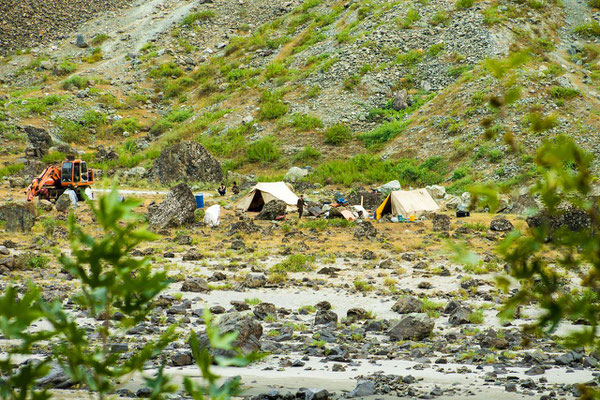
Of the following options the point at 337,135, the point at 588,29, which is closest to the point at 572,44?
the point at 588,29

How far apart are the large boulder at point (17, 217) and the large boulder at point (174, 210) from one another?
3.16 meters

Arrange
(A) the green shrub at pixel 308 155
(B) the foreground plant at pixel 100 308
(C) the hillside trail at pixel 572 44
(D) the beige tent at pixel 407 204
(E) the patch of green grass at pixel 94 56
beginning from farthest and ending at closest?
(E) the patch of green grass at pixel 94 56
(A) the green shrub at pixel 308 155
(C) the hillside trail at pixel 572 44
(D) the beige tent at pixel 407 204
(B) the foreground plant at pixel 100 308

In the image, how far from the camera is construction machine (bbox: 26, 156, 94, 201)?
22062mm

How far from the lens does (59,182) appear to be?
22.3 meters

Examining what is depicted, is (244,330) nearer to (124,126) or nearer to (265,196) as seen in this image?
(265,196)

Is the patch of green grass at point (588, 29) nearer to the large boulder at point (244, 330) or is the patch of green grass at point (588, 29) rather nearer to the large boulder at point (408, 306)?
the large boulder at point (408, 306)

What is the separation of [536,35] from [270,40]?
1705 centimetres

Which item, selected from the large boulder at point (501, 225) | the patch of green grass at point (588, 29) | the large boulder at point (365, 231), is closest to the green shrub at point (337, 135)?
the large boulder at point (365, 231)

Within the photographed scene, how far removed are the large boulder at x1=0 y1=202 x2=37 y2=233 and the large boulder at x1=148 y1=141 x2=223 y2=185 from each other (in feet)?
33.0

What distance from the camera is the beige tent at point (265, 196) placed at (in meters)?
20.9

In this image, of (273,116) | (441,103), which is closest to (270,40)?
(273,116)

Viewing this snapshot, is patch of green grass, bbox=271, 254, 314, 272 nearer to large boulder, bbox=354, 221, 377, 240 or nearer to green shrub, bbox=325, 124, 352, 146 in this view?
large boulder, bbox=354, 221, 377, 240

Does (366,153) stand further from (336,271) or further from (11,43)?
(11,43)

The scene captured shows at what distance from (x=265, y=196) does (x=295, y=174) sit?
5844 mm
